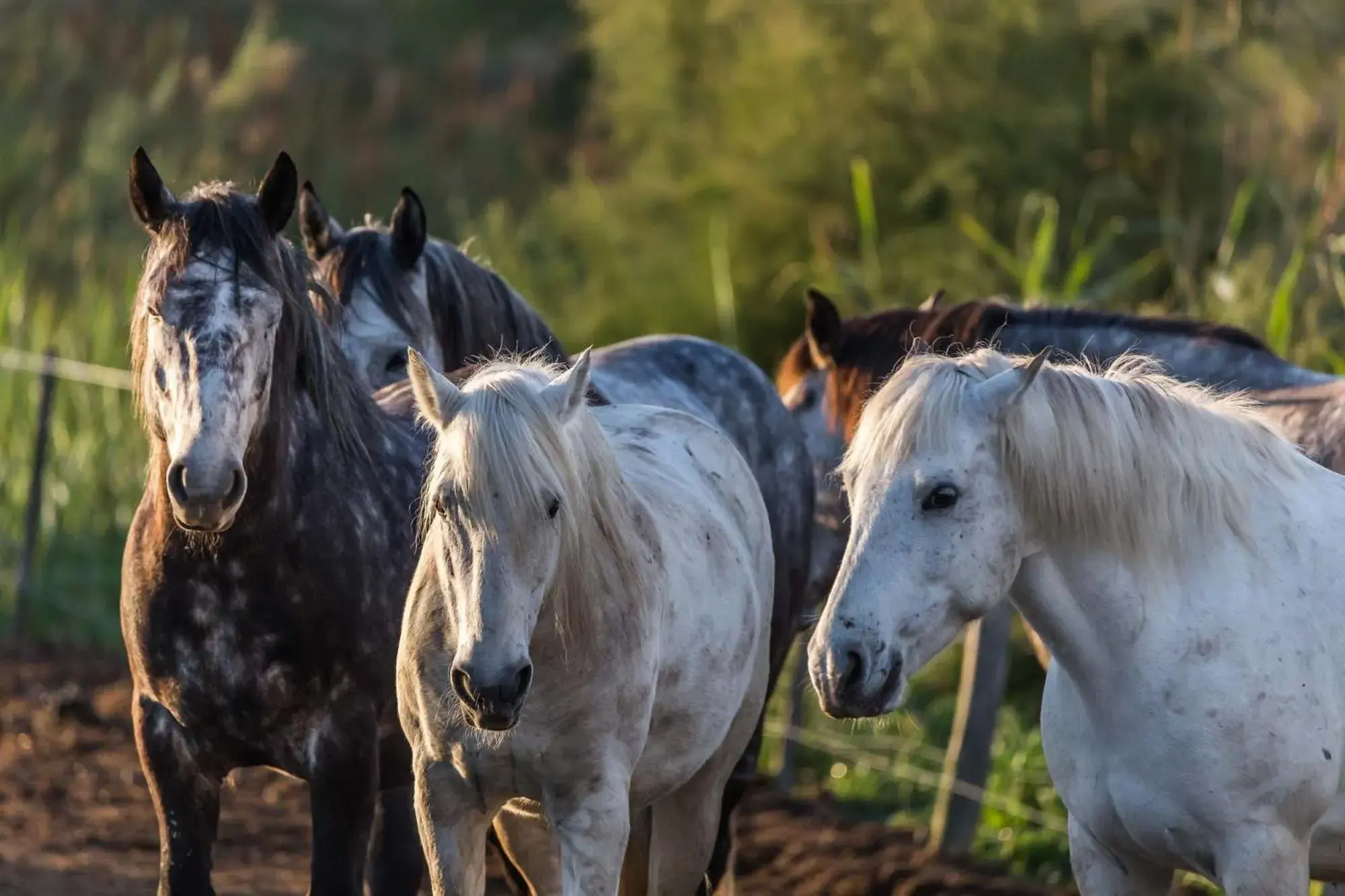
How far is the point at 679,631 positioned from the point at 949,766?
9.58ft

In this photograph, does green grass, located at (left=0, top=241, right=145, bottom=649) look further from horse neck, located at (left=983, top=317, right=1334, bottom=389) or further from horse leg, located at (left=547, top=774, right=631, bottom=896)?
horse leg, located at (left=547, top=774, right=631, bottom=896)

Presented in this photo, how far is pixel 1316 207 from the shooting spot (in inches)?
315

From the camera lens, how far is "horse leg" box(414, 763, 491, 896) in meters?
3.67

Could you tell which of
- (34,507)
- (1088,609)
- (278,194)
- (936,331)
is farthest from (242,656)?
(34,507)

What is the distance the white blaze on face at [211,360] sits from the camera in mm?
3752

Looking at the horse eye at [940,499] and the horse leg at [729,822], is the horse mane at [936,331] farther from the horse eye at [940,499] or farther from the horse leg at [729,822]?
the horse eye at [940,499]

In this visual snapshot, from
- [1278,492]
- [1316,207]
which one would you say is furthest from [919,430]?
[1316,207]

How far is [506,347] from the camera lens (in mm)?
5773

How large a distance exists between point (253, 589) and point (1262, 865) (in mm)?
2145

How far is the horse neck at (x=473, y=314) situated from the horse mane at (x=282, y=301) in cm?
135

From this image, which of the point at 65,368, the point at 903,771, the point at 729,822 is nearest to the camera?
the point at 729,822

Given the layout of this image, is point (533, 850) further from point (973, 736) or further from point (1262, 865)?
point (973, 736)

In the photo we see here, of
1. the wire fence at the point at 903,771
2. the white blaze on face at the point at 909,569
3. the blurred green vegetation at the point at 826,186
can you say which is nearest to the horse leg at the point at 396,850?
the white blaze on face at the point at 909,569

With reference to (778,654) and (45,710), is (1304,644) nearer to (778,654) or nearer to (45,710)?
(778,654)
